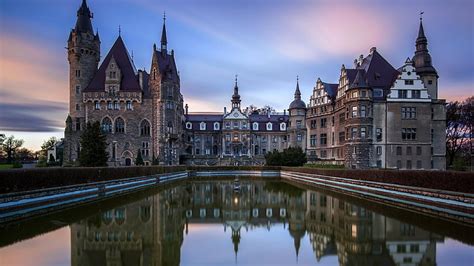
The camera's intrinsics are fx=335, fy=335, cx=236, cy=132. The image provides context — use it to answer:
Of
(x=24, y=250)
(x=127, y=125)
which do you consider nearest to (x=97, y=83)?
(x=127, y=125)

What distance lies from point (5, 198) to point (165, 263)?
30.8 feet

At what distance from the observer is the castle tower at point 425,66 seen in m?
46.2

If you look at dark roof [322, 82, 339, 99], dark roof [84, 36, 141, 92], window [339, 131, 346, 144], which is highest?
dark roof [84, 36, 141, 92]

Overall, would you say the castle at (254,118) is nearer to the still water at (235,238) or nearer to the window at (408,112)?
the window at (408,112)

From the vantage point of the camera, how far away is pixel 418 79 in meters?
44.8

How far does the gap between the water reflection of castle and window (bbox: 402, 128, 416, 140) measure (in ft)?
100

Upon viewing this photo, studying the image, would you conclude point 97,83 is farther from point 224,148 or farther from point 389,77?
point 389,77

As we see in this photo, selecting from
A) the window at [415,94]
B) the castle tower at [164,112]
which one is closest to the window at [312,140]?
the window at [415,94]

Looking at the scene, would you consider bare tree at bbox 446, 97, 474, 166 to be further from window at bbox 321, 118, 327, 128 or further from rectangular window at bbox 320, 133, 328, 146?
window at bbox 321, 118, 327, 128

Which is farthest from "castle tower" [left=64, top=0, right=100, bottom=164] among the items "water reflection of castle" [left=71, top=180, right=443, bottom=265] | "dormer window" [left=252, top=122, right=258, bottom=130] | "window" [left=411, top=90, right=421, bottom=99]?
"window" [left=411, top=90, right=421, bottom=99]

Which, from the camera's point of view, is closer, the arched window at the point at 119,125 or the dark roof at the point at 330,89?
the dark roof at the point at 330,89

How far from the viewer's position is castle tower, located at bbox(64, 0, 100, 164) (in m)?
56.6

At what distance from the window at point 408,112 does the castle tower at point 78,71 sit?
163ft

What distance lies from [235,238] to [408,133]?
1598 inches
